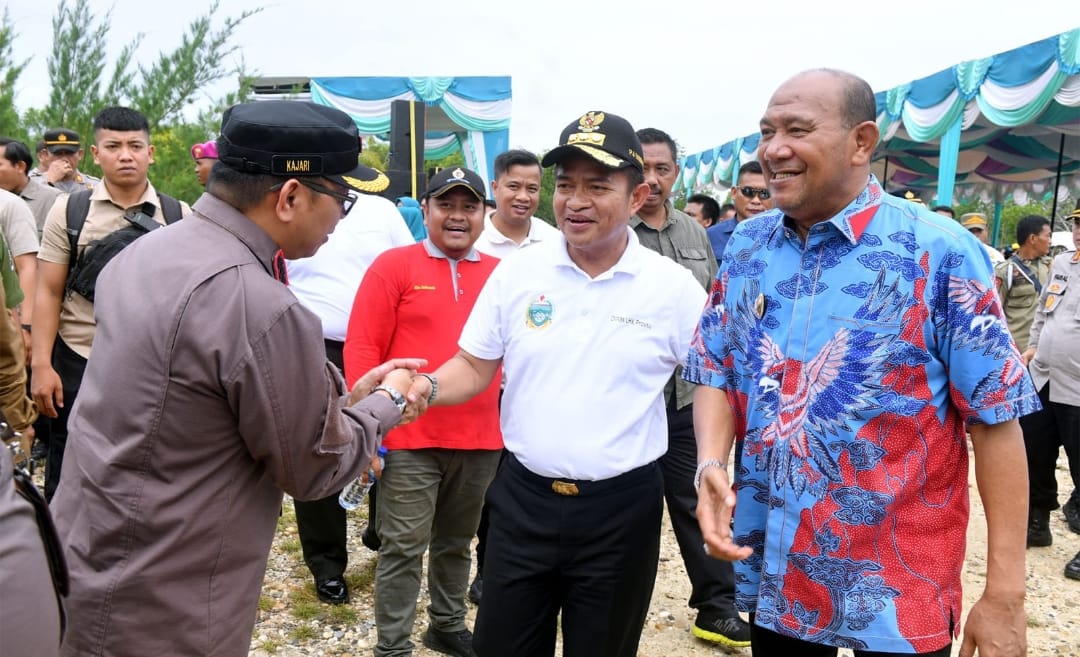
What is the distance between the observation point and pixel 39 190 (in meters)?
6.36

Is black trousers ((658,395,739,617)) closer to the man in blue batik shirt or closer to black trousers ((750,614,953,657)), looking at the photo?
black trousers ((750,614,953,657))

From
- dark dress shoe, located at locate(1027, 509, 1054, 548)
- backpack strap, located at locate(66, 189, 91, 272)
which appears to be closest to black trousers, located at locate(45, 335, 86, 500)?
backpack strap, located at locate(66, 189, 91, 272)

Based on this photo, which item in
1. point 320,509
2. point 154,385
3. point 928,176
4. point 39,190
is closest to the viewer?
point 154,385

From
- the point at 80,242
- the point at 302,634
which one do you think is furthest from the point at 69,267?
the point at 302,634

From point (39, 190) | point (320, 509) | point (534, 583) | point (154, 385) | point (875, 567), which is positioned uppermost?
point (39, 190)

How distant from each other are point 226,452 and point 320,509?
2.65 meters

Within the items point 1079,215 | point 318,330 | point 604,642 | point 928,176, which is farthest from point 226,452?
point 928,176

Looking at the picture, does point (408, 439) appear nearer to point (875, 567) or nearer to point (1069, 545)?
point (875, 567)

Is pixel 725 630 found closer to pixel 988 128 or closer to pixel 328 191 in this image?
pixel 328 191

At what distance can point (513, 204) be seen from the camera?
4.83 m

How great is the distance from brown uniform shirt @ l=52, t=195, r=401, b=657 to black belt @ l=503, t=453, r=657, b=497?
756mm

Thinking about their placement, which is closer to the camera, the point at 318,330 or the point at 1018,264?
the point at 318,330

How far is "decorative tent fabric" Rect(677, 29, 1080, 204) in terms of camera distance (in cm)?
1005

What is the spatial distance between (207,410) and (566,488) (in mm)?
1070
